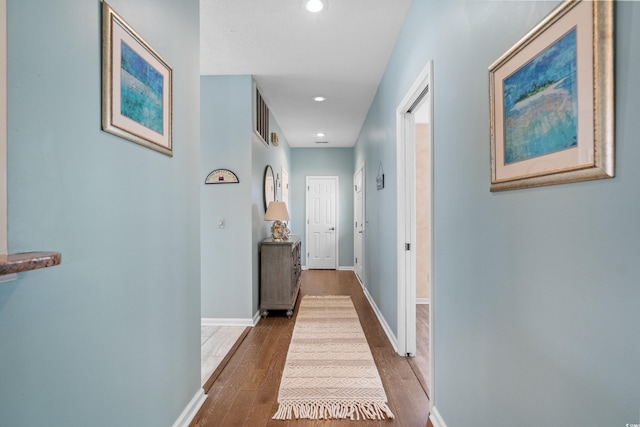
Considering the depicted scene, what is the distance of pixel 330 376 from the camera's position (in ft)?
7.41

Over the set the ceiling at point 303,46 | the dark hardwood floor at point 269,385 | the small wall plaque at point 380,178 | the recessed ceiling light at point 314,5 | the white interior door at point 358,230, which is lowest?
the dark hardwood floor at point 269,385

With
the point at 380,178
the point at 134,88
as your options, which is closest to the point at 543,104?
the point at 134,88

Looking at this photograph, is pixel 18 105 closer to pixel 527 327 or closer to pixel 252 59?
pixel 527 327

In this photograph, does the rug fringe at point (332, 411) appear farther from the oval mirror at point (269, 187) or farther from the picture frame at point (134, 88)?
the oval mirror at point (269, 187)

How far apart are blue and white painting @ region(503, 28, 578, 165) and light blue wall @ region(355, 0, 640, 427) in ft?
0.38

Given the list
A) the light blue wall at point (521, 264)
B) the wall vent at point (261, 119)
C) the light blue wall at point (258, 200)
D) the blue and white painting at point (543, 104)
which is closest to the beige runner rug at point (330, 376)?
the light blue wall at point (521, 264)

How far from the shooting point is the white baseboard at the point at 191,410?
5.56 ft

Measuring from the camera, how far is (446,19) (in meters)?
1.61

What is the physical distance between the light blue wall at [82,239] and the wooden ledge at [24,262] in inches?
5.1

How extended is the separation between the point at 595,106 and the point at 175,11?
189 cm

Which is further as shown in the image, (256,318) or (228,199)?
(256,318)

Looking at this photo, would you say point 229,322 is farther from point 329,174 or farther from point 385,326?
point 329,174

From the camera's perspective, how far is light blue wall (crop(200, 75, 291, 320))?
3373mm

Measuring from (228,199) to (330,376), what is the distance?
2.04 meters
